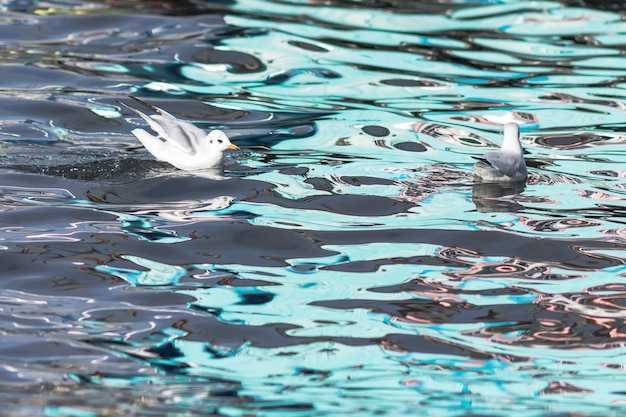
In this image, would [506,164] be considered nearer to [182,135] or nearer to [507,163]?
[507,163]

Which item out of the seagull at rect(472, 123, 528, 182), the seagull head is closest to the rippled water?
the seagull at rect(472, 123, 528, 182)

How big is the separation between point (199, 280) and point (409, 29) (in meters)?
9.22

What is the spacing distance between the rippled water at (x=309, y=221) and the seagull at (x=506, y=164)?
0.15 m

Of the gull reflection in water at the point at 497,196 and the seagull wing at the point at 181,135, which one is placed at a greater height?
the seagull wing at the point at 181,135

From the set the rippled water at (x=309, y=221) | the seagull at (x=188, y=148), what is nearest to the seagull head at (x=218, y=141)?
the seagull at (x=188, y=148)

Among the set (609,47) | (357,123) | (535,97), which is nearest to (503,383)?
(357,123)

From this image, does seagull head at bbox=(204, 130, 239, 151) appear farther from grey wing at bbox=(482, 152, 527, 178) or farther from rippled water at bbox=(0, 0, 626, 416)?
grey wing at bbox=(482, 152, 527, 178)

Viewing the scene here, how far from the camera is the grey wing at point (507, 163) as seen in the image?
10312mm

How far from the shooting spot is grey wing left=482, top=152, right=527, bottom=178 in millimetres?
10312

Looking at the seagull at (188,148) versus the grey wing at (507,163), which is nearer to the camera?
the grey wing at (507,163)

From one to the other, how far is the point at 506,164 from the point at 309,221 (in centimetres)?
194

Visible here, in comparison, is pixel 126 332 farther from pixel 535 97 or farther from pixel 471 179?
pixel 535 97

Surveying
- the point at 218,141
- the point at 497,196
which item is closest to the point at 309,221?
the point at 218,141

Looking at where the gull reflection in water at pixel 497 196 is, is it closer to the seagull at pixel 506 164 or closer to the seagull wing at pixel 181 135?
the seagull at pixel 506 164
